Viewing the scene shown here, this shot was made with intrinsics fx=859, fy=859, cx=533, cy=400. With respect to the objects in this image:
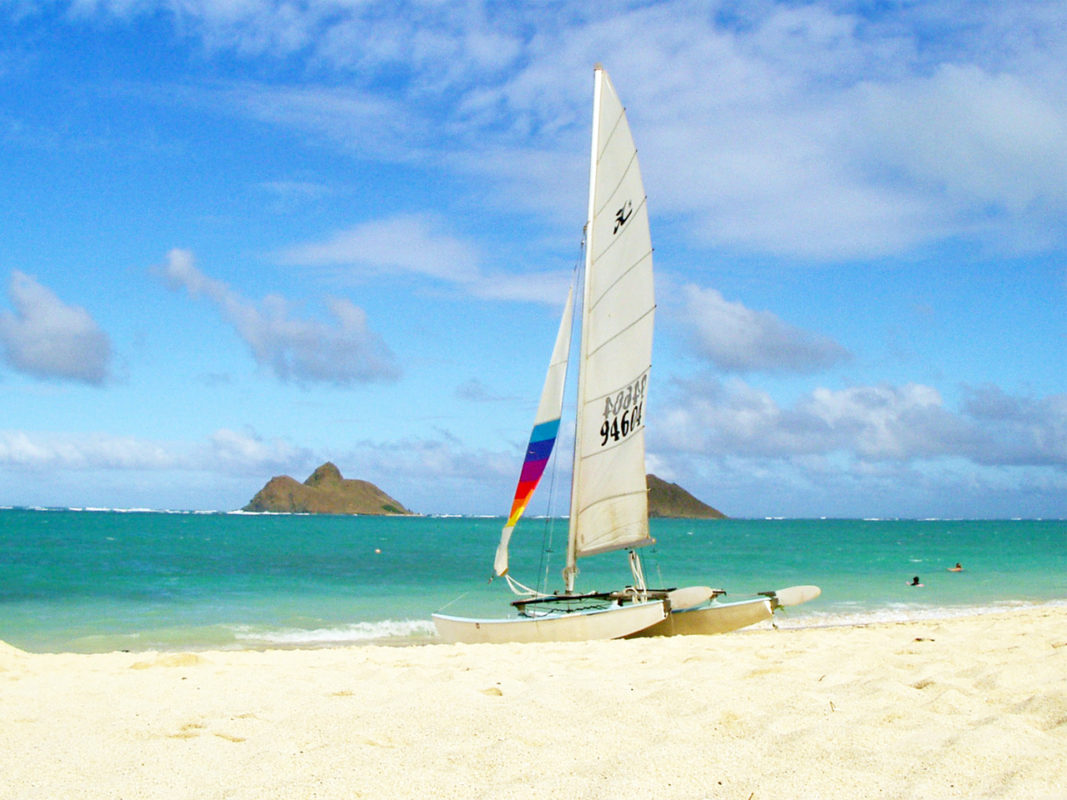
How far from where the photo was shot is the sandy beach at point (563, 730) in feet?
14.7

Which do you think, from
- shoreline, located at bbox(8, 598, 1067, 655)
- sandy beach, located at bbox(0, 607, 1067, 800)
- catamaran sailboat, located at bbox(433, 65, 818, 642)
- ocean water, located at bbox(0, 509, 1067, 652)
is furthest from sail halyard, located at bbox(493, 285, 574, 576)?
sandy beach, located at bbox(0, 607, 1067, 800)

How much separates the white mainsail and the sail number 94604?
17 millimetres

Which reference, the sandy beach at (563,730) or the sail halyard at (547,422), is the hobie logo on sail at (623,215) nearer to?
the sail halyard at (547,422)

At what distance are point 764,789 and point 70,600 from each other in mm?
24798

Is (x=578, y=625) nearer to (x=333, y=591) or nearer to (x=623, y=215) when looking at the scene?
(x=623, y=215)

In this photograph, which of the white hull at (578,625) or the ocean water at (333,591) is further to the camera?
the ocean water at (333,591)

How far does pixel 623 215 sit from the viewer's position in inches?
587

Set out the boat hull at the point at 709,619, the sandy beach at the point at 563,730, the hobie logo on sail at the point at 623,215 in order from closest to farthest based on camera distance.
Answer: the sandy beach at the point at 563,730 → the boat hull at the point at 709,619 → the hobie logo on sail at the point at 623,215

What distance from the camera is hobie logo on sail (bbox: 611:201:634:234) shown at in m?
Answer: 14.9

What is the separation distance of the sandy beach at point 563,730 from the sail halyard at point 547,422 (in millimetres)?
5941

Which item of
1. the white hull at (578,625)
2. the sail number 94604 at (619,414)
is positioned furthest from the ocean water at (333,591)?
the sail number 94604 at (619,414)

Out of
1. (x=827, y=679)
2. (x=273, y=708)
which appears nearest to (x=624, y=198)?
(x=827, y=679)

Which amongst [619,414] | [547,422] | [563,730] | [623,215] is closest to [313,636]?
[547,422]

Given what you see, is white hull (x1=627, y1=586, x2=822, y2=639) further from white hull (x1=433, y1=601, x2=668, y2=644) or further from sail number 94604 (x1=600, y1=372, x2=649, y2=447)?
sail number 94604 (x1=600, y1=372, x2=649, y2=447)
